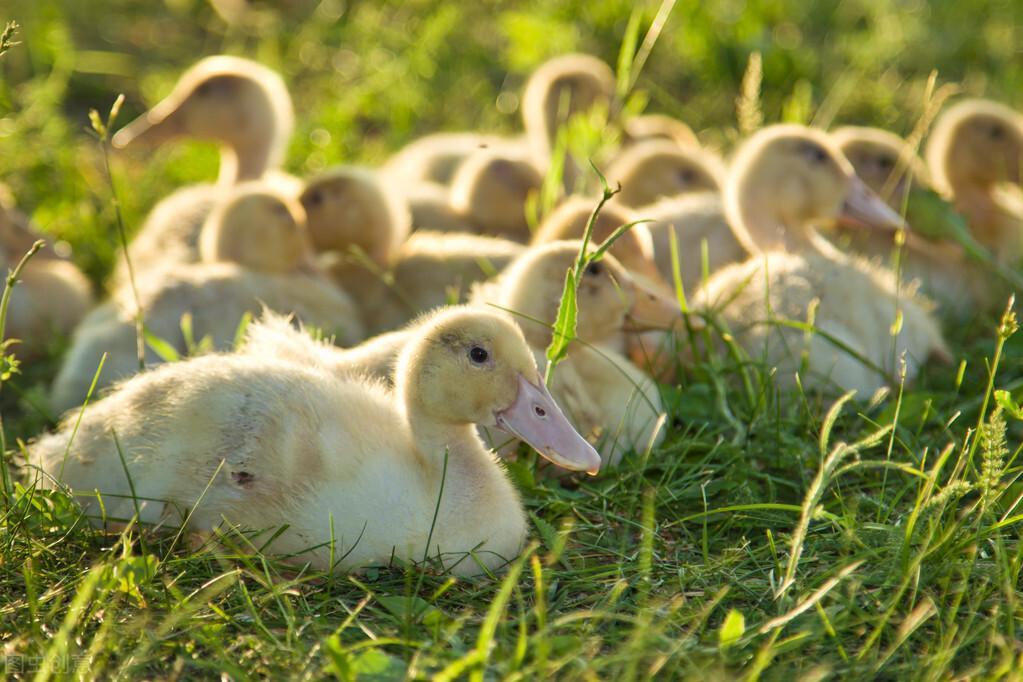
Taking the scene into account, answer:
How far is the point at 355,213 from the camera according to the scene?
5.45m

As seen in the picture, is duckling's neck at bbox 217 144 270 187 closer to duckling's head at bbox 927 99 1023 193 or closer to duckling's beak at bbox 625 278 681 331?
duckling's beak at bbox 625 278 681 331

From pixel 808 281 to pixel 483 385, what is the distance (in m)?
1.68

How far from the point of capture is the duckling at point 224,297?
4485 mm

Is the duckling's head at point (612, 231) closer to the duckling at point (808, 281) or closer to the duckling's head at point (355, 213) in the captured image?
the duckling at point (808, 281)

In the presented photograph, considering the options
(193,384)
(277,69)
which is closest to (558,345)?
(193,384)

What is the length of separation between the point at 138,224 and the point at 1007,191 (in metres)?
4.11

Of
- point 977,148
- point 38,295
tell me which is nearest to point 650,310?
point 977,148

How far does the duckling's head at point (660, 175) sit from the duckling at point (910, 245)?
0.65 meters

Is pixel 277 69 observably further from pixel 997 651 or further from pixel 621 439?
pixel 997 651

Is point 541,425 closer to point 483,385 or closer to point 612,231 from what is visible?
point 483,385

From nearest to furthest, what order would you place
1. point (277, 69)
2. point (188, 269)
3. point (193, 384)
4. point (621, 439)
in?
1. point (193, 384)
2. point (621, 439)
3. point (188, 269)
4. point (277, 69)

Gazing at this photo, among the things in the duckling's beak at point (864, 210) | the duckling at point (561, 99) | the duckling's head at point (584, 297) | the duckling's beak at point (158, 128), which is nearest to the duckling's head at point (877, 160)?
the duckling's beak at point (864, 210)

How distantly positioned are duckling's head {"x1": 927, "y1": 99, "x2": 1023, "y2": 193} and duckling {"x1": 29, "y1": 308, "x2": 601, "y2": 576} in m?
3.46

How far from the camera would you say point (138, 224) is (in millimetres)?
6344
